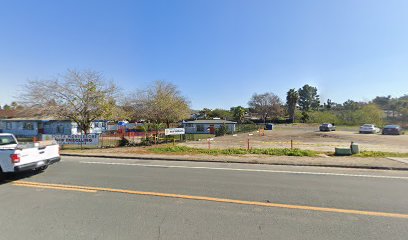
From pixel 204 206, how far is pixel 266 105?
294ft

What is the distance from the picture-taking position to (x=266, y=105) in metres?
91.0

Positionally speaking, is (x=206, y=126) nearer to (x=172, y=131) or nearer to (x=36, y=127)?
(x=172, y=131)

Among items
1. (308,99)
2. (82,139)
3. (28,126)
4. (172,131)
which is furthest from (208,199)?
(308,99)

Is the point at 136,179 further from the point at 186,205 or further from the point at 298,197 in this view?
the point at 298,197

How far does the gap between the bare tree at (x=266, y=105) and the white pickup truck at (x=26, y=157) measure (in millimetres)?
85948

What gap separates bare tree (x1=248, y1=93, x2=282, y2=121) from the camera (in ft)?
294

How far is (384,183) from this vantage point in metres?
7.28

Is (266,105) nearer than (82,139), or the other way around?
(82,139)

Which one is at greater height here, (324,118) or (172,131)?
(324,118)

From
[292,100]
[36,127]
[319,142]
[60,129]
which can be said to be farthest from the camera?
[292,100]

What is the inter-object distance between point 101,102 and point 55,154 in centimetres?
1344

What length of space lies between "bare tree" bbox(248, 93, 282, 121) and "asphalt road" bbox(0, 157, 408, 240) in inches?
3289

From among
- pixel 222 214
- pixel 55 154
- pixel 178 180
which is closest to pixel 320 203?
pixel 222 214

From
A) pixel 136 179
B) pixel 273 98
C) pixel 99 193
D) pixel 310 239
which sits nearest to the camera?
pixel 310 239
